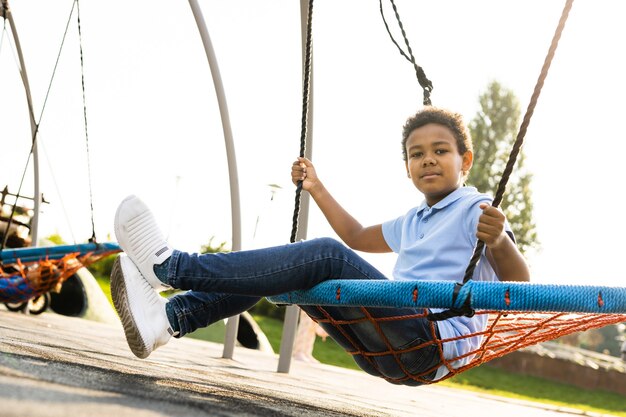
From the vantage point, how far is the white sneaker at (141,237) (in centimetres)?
204

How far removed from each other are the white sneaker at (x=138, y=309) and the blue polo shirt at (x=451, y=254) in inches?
29.0

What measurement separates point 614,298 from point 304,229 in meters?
2.67

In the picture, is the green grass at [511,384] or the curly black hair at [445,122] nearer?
the curly black hair at [445,122]

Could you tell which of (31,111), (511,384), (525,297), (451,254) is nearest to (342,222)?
(451,254)

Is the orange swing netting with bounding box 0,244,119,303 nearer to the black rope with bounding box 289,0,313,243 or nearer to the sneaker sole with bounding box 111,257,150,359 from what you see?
the black rope with bounding box 289,0,313,243

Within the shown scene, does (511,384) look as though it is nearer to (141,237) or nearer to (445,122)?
(445,122)

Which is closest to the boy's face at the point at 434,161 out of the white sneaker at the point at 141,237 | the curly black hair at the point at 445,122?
the curly black hair at the point at 445,122

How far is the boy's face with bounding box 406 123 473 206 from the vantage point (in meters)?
2.36

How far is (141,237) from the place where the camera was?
2.04 metres

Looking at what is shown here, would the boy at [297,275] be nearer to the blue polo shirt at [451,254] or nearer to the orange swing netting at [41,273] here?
the blue polo shirt at [451,254]

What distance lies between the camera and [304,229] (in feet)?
14.0

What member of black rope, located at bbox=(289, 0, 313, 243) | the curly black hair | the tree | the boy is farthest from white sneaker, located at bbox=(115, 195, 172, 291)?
the tree

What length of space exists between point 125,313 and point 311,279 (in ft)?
1.69

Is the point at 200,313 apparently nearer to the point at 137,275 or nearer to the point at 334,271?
the point at 137,275
